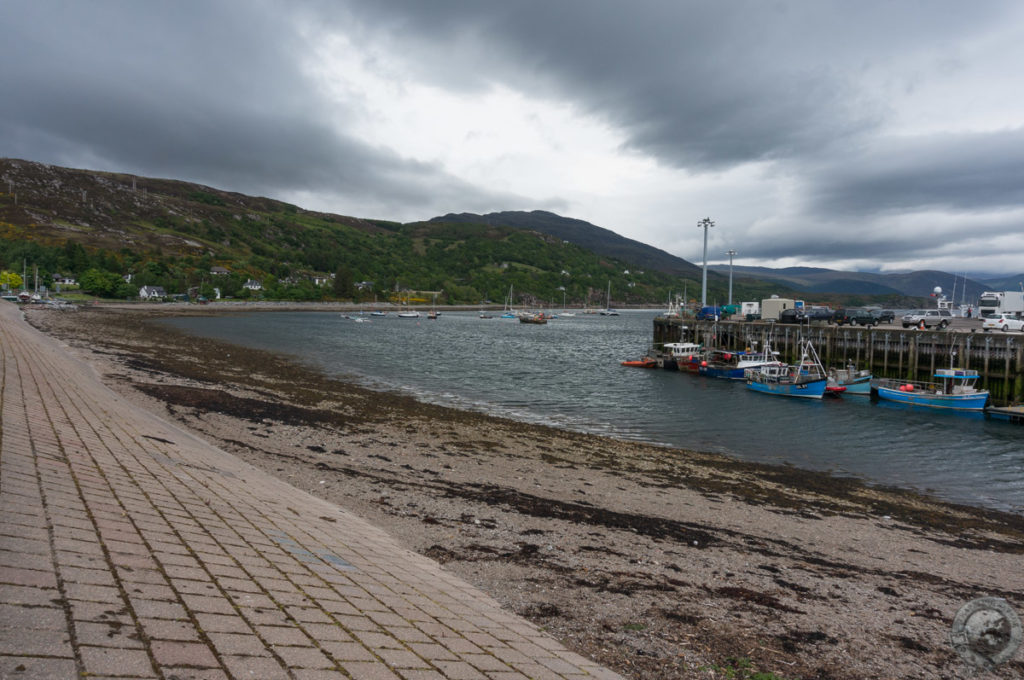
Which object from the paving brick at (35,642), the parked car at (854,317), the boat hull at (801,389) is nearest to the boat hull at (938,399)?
the boat hull at (801,389)

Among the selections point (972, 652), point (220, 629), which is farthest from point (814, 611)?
point (220, 629)

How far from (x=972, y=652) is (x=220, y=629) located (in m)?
9.38

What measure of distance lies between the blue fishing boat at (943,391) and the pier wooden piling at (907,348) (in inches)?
63.4

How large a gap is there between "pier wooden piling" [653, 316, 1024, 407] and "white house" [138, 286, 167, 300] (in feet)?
455

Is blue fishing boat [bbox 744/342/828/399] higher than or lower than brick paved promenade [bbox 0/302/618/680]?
lower

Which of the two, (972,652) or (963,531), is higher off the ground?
(972,652)

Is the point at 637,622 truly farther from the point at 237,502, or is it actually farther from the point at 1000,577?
the point at 1000,577

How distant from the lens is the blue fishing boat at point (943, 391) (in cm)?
3422

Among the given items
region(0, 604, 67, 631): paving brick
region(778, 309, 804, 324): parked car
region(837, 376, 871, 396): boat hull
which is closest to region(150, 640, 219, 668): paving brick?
region(0, 604, 67, 631): paving brick

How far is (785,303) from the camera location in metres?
69.9

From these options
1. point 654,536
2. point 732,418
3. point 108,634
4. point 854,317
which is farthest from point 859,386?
point 108,634

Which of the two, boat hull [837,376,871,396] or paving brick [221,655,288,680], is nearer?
paving brick [221,655,288,680]

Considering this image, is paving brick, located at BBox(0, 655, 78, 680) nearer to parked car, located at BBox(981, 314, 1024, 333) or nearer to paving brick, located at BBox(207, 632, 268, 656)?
paving brick, located at BBox(207, 632, 268, 656)

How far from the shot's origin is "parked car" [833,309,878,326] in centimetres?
5462
